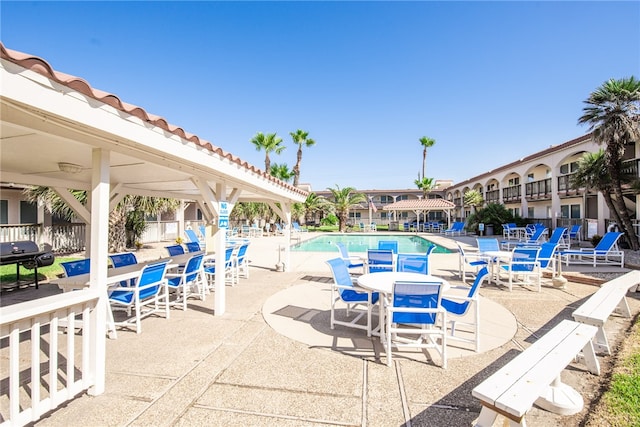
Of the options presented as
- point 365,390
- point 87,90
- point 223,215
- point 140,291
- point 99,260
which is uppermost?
point 87,90

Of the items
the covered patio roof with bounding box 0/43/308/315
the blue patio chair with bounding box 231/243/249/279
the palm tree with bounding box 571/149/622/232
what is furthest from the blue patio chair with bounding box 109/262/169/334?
the palm tree with bounding box 571/149/622/232

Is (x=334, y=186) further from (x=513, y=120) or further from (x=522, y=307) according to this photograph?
(x=522, y=307)

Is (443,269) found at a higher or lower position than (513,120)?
lower

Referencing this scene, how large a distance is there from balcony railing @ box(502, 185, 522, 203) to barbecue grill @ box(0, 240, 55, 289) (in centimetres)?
3046

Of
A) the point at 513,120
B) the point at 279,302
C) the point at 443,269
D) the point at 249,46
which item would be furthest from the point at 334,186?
the point at 279,302

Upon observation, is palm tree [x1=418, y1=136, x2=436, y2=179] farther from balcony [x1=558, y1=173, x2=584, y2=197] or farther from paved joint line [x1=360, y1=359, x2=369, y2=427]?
paved joint line [x1=360, y1=359, x2=369, y2=427]

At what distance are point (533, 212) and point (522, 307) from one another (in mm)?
25071

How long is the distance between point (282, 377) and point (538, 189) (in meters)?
26.7

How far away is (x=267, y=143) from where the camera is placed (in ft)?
103

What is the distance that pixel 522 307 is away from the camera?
5883 millimetres

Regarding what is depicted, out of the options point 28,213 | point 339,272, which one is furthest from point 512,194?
point 28,213

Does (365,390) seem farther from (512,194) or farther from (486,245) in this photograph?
(512,194)

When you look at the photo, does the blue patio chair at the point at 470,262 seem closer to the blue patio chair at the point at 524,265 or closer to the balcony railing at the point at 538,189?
the blue patio chair at the point at 524,265

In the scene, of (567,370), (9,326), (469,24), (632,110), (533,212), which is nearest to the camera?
(9,326)
